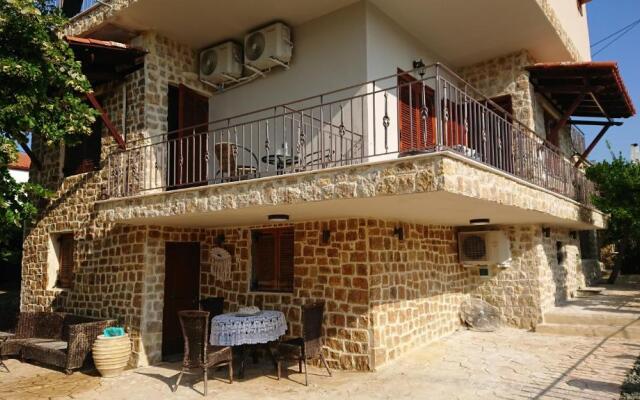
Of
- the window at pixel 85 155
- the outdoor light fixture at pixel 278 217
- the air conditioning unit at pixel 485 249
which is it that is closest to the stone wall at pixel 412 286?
the air conditioning unit at pixel 485 249

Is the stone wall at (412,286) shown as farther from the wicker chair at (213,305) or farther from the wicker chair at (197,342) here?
the wicker chair at (213,305)

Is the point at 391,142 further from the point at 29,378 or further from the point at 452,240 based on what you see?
the point at 29,378

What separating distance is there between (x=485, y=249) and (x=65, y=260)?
912cm

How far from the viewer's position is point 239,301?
27.7 feet

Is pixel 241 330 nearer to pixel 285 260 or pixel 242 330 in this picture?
pixel 242 330

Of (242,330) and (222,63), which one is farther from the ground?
(222,63)

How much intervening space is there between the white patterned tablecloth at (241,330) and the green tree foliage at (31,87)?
3.82m

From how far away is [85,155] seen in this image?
982 centimetres

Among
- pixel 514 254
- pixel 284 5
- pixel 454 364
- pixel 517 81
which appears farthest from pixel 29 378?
pixel 517 81

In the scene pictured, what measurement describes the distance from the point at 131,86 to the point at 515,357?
28.2 ft

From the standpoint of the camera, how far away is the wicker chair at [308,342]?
21.2 feet

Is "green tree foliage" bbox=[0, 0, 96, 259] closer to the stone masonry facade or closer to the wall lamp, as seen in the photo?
the stone masonry facade

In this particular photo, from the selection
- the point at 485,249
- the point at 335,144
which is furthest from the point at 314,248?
the point at 485,249

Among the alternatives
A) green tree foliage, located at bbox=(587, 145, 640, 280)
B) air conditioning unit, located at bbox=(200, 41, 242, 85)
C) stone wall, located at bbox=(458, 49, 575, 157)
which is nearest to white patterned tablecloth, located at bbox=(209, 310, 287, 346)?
air conditioning unit, located at bbox=(200, 41, 242, 85)
